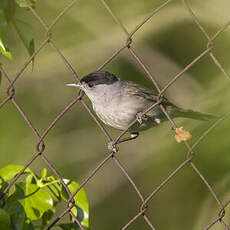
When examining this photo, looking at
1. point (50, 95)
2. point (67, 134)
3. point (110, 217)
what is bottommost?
point (110, 217)

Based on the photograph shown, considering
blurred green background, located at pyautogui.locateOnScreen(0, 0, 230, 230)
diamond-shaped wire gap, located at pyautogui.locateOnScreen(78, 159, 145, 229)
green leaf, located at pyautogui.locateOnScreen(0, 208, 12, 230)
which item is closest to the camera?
green leaf, located at pyautogui.locateOnScreen(0, 208, 12, 230)

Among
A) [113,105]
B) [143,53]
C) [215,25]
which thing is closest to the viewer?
→ [113,105]

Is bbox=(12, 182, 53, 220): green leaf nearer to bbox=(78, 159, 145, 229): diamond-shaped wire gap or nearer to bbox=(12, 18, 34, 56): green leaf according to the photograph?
bbox=(12, 18, 34, 56): green leaf

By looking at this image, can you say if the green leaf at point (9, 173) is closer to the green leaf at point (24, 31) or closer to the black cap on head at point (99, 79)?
the green leaf at point (24, 31)

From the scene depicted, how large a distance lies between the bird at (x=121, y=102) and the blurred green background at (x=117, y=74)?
82cm

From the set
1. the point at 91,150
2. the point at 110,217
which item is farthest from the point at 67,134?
the point at 110,217

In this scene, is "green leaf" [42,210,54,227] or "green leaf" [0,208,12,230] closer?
"green leaf" [0,208,12,230]

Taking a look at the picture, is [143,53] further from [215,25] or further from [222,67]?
[222,67]

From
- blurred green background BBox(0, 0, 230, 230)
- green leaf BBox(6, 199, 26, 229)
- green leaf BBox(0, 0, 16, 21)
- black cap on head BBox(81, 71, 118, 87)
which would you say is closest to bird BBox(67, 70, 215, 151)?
black cap on head BBox(81, 71, 118, 87)

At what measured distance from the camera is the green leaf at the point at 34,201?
240cm

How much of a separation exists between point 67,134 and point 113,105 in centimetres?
237

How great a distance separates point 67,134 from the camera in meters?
5.82

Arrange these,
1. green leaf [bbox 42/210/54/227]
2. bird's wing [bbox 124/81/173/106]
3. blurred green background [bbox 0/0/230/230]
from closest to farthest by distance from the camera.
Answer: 1. green leaf [bbox 42/210/54/227]
2. bird's wing [bbox 124/81/173/106]
3. blurred green background [bbox 0/0/230/230]

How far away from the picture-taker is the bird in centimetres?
344
